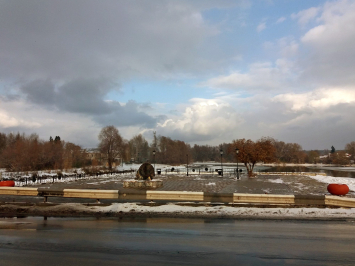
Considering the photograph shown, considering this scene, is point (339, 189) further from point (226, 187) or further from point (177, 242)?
point (177, 242)

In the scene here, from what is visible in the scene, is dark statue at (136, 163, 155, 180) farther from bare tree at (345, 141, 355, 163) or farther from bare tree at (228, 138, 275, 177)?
bare tree at (345, 141, 355, 163)

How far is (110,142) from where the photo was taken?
73938 millimetres

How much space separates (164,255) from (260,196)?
7731mm

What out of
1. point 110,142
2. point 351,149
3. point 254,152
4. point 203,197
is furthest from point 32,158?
point 351,149

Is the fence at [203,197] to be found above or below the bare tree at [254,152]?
below

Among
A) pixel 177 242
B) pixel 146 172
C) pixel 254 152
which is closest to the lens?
pixel 177 242

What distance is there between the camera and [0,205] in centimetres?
1301

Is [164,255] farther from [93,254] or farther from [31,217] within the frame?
[31,217]

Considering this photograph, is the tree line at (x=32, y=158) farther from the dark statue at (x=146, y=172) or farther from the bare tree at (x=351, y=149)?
the bare tree at (x=351, y=149)

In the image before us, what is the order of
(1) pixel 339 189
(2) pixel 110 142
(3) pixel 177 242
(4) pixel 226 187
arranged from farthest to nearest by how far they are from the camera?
(2) pixel 110 142, (4) pixel 226 187, (1) pixel 339 189, (3) pixel 177 242

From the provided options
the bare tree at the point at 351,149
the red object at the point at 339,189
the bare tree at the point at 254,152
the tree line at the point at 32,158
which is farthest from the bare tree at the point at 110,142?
the bare tree at the point at 351,149

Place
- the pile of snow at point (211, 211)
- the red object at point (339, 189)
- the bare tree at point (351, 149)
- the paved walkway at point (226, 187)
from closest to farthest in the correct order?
the pile of snow at point (211, 211) < the red object at point (339, 189) < the paved walkway at point (226, 187) < the bare tree at point (351, 149)

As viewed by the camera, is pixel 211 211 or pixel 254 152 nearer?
pixel 211 211

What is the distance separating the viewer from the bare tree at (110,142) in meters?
73.5
